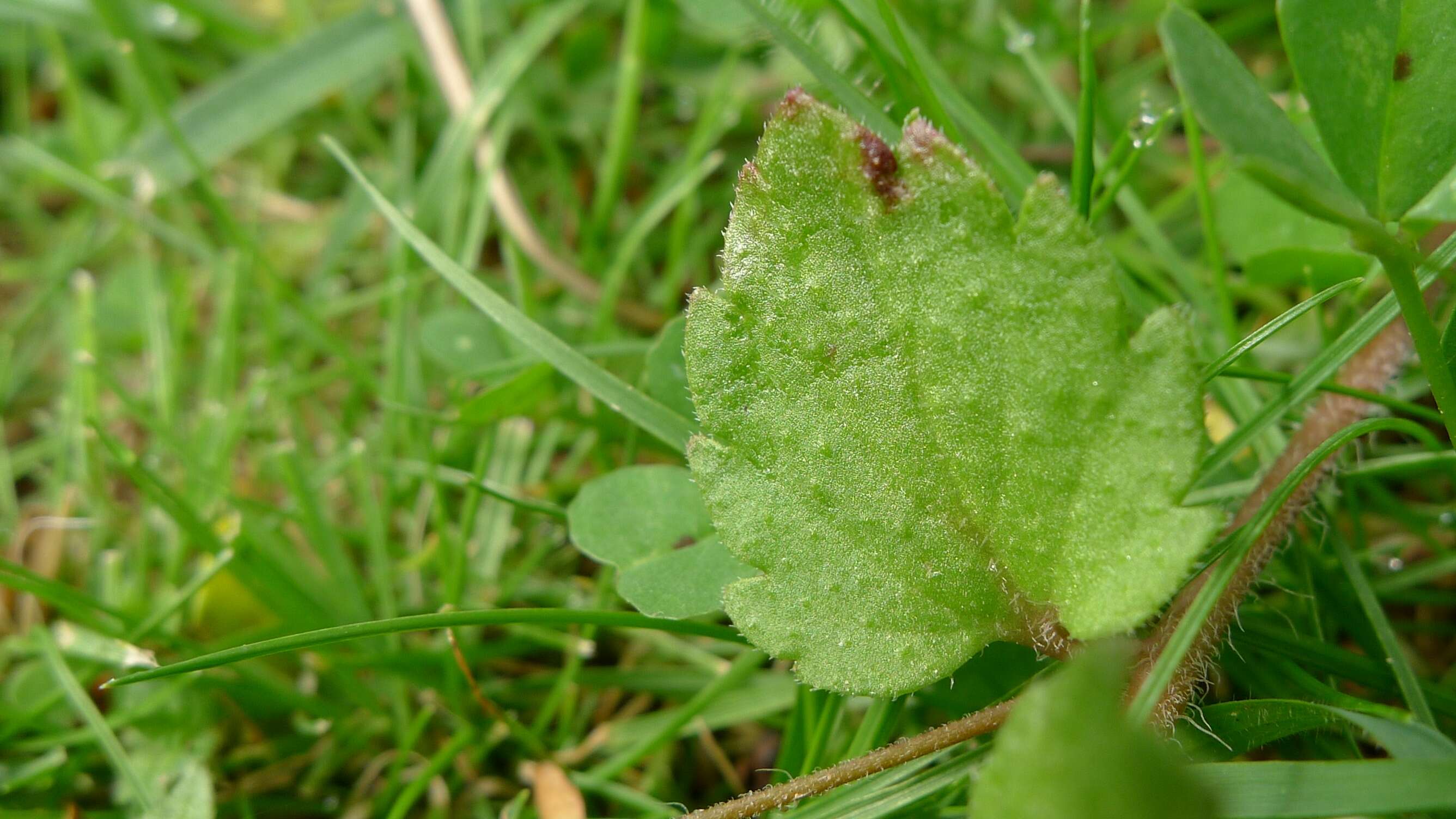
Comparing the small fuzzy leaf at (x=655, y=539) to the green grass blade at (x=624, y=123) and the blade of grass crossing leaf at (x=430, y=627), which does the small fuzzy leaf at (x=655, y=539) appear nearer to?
the blade of grass crossing leaf at (x=430, y=627)

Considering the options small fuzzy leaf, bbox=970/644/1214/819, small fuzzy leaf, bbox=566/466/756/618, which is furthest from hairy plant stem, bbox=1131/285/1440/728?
small fuzzy leaf, bbox=566/466/756/618

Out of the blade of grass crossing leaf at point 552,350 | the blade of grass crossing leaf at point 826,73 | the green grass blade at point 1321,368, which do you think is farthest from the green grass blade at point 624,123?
the green grass blade at point 1321,368

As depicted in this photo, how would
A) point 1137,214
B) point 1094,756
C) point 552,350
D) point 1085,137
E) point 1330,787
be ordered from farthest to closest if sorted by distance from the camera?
point 1137,214
point 552,350
point 1085,137
point 1330,787
point 1094,756

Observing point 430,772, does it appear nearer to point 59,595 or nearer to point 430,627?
point 430,627

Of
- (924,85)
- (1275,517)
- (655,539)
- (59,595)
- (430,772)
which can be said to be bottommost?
(430,772)

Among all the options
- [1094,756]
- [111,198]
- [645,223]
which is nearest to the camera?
[1094,756]

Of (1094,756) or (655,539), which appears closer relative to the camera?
(1094,756)

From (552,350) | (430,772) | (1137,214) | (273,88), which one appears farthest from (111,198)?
(1137,214)

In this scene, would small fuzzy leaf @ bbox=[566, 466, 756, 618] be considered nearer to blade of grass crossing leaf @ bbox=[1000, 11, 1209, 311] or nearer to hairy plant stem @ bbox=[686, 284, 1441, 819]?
hairy plant stem @ bbox=[686, 284, 1441, 819]
